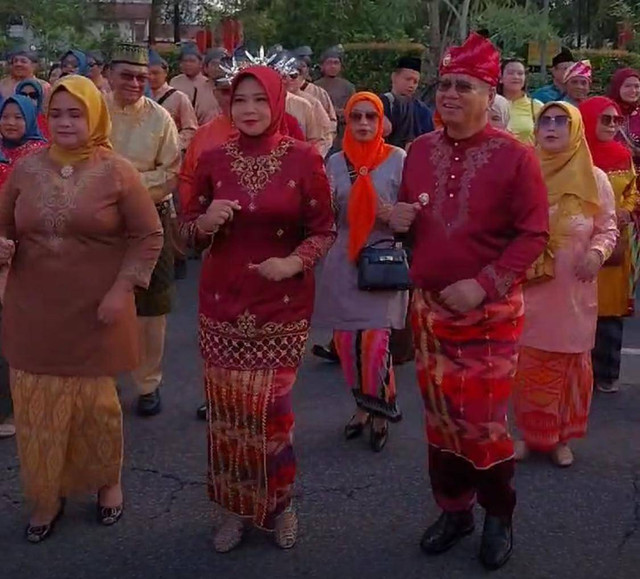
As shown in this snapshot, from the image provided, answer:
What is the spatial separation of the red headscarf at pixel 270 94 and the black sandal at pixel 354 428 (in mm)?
1847

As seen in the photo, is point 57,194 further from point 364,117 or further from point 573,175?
point 573,175

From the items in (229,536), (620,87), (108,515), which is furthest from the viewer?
(620,87)

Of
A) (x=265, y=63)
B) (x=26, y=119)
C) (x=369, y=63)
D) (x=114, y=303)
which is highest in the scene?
(x=369, y=63)

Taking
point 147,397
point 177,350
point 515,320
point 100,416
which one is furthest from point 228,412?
point 177,350

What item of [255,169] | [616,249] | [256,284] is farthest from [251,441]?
[616,249]

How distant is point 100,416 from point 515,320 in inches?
63.5

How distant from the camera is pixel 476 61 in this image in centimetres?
331

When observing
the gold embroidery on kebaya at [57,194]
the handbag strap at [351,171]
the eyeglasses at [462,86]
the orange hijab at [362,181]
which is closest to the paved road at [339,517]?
the orange hijab at [362,181]

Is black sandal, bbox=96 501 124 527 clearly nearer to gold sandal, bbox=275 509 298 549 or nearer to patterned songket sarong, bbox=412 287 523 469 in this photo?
gold sandal, bbox=275 509 298 549

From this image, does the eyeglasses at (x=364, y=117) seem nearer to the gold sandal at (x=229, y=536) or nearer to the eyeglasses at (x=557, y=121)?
the eyeglasses at (x=557, y=121)

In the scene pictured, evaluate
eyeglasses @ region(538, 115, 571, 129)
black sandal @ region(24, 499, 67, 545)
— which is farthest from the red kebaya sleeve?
black sandal @ region(24, 499, 67, 545)

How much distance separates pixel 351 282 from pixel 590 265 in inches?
43.0

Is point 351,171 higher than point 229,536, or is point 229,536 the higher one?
point 351,171

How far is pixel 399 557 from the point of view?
12.1 feet
